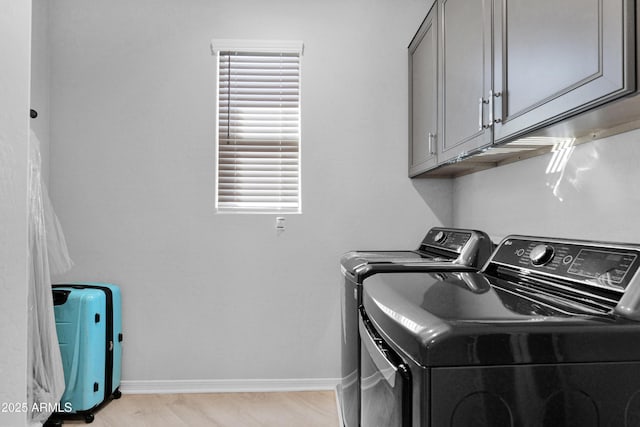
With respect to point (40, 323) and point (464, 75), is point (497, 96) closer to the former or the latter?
→ point (464, 75)

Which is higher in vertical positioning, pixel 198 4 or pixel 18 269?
pixel 198 4

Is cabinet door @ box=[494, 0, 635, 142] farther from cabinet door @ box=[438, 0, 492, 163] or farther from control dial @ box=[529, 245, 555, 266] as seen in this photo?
control dial @ box=[529, 245, 555, 266]

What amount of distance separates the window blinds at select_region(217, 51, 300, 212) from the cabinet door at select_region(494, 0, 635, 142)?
1.54 meters

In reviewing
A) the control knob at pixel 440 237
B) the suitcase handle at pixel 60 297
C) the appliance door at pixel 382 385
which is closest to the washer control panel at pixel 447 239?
the control knob at pixel 440 237

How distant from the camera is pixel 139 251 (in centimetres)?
Answer: 273

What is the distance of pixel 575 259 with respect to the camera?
1.13 metres

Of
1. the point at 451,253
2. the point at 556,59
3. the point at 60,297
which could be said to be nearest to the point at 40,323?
the point at 60,297

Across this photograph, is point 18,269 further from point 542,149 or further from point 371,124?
point 371,124

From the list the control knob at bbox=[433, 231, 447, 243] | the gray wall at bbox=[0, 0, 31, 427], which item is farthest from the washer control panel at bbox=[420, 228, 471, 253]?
the gray wall at bbox=[0, 0, 31, 427]

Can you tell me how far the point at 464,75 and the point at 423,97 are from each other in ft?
2.22

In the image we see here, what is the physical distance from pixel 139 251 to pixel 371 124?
5.35 feet

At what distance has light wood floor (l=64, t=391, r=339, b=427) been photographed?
2.32 meters

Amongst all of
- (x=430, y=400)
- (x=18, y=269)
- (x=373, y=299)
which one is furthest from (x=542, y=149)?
(x=18, y=269)

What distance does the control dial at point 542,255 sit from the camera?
1.25m
